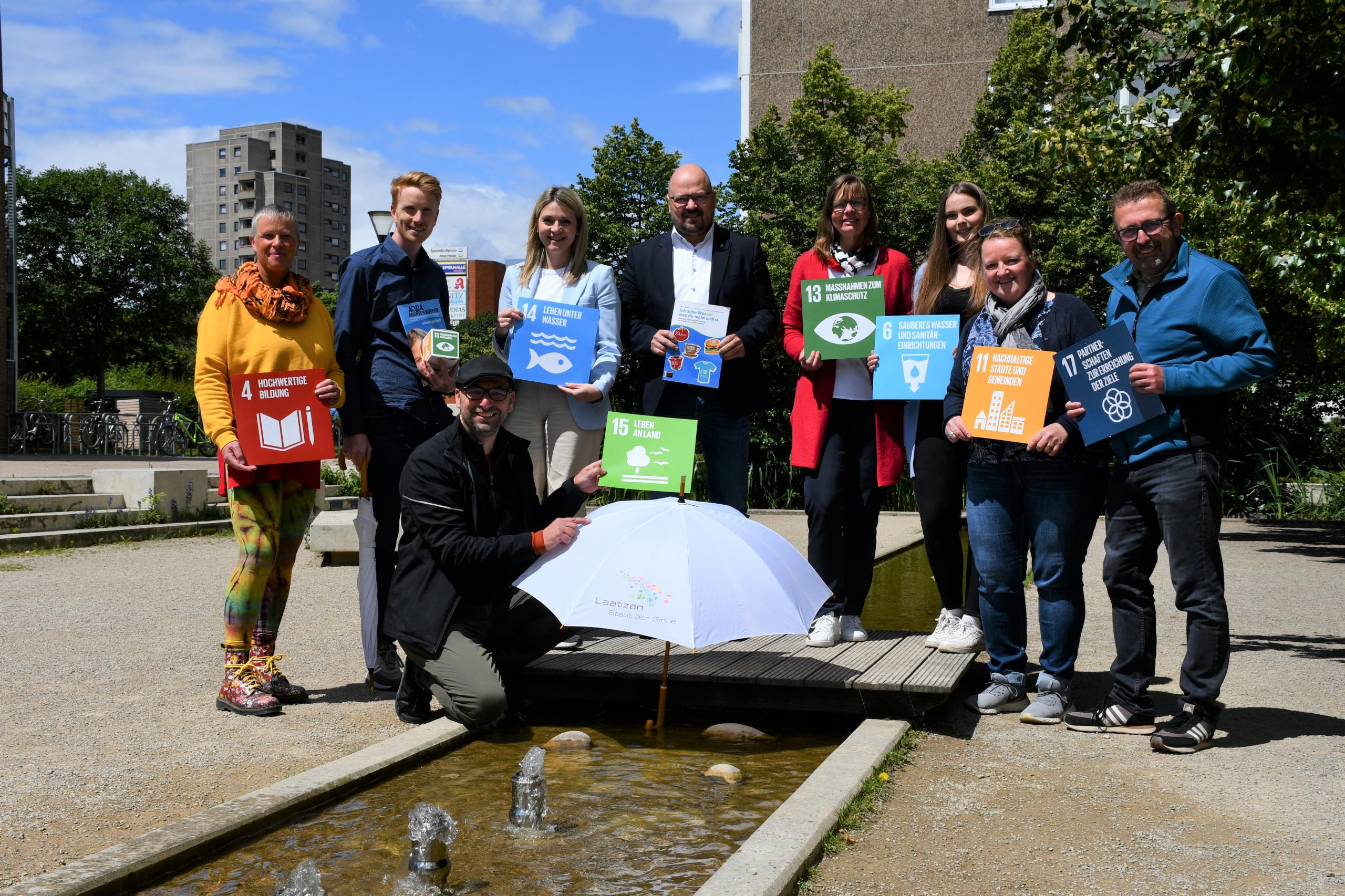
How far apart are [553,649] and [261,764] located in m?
1.79

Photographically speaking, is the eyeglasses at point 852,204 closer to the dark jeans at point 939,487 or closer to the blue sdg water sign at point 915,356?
the blue sdg water sign at point 915,356

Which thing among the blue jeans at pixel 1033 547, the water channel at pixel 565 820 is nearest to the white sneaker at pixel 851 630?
the water channel at pixel 565 820

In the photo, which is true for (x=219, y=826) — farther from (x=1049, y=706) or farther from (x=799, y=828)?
(x=1049, y=706)

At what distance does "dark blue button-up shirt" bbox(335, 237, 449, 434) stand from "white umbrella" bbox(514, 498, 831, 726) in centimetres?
141

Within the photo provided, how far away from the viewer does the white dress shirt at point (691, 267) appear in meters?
6.39

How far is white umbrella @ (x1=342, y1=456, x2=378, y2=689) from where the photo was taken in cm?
609

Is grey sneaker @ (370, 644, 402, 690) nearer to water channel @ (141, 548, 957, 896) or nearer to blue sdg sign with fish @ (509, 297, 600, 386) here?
water channel @ (141, 548, 957, 896)

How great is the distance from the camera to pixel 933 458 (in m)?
5.98

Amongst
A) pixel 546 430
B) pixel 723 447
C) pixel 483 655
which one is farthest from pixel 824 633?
pixel 483 655

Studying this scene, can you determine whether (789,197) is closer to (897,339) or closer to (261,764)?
(897,339)

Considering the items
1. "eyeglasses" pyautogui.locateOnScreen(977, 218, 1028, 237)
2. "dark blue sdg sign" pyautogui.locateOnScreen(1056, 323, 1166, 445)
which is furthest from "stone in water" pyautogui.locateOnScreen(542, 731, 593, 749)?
"eyeglasses" pyautogui.locateOnScreen(977, 218, 1028, 237)

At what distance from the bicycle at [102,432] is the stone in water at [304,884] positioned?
103ft

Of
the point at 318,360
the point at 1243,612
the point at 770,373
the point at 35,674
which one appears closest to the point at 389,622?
the point at 318,360

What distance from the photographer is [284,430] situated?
5.62 metres
